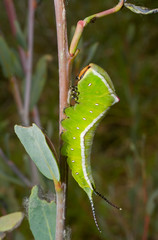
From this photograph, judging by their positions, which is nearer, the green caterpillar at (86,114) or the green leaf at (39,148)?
the green leaf at (39,148)

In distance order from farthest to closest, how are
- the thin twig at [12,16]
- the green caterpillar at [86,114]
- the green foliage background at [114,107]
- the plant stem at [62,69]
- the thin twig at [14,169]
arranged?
the green foliage background at [114,107] → the thin twig at [12,16] → the thin twig at [14,169] → the green caterpillar at [86,114] → the plant stem at [62,69]

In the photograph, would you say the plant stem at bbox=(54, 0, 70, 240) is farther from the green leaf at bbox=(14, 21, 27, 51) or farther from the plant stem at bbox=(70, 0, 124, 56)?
the green leaf at bbox=(14, 21, 27, 51)

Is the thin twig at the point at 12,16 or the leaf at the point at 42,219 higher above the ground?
the thin twig at the point at 12,16

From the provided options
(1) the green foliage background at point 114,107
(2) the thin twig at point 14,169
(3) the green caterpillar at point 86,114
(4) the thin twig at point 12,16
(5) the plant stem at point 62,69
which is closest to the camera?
(5) the plant stem at point 62,69

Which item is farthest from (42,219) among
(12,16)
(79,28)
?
(12,16)

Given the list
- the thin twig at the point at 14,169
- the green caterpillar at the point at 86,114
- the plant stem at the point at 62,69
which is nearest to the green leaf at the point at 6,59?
the thin twig at the point at 14,169

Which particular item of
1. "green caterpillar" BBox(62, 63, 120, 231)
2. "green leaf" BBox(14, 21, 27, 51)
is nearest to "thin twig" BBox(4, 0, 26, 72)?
"green leaf" BBox(14, 21, 27, 51)

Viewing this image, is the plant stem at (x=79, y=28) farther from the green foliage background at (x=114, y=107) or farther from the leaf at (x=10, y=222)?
the green foliage background at (x=114, y=107)

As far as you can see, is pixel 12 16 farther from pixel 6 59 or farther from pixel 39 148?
pixel 39 148
